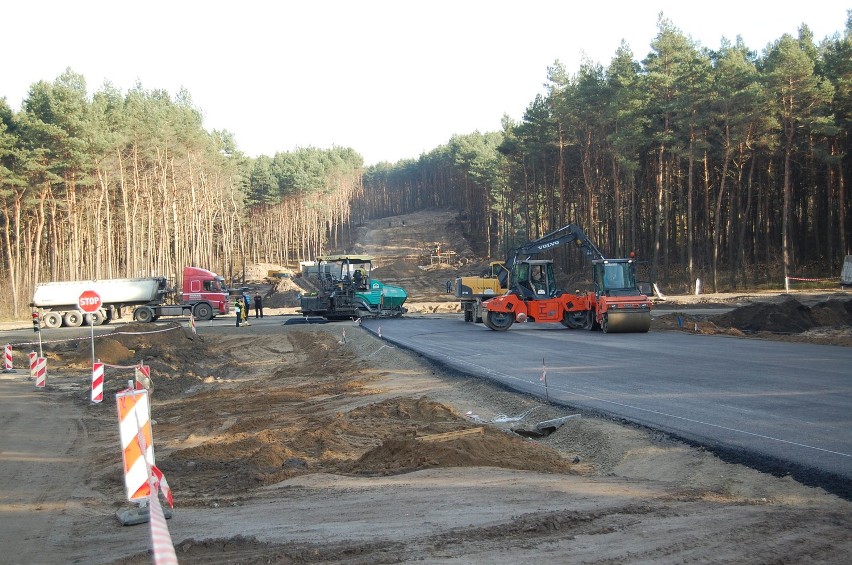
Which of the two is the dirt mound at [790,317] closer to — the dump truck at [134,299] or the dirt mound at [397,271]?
the dump truck at [134,299]

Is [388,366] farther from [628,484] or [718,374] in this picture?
[628,484]

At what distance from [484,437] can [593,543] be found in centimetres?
487

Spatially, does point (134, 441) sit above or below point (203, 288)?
below

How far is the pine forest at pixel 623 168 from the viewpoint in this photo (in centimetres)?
4753

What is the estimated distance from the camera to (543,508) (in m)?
6.96

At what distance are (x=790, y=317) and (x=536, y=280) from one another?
10.5 metres

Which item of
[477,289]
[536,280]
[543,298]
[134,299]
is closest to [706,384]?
[543,298]

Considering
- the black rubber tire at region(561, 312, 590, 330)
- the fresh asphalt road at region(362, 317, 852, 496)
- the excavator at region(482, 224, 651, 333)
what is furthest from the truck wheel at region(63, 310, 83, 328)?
the black rubber tire at region(561, 312, 590, 330)

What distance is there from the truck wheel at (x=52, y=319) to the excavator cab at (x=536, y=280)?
31.0 metres

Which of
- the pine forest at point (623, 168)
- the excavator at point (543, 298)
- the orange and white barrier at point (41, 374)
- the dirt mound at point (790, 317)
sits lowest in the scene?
the orange and white barrier at point (41, 374)

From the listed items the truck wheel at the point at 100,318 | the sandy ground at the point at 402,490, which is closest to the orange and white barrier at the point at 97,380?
the sandy ground at the point at 402,490

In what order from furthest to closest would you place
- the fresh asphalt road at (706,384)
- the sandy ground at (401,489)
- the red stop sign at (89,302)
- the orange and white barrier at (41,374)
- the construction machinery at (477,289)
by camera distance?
1. the construction machinery at (477,289)
2. the orange and white barrier at (41,374)
3. the red stop sign at (89,302)
4. the fresh asphalt road at (706,384)
5. the sandy ground at (401,489)

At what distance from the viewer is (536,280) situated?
3406 centimetres

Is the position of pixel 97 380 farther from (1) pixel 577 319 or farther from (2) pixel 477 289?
(2) pixel 477 289
